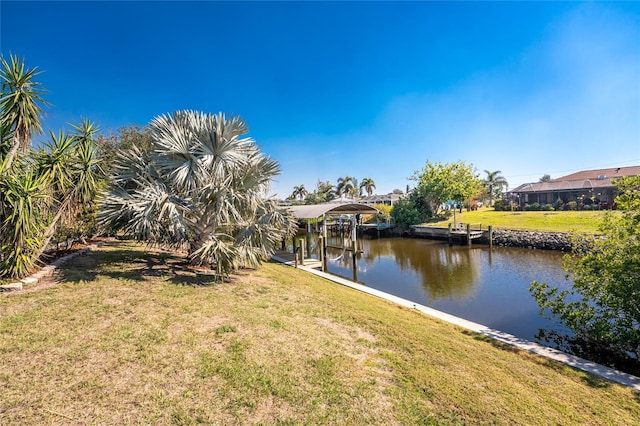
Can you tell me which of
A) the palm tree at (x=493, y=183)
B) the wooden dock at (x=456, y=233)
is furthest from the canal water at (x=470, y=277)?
the palm tree at (x=493, y=183)

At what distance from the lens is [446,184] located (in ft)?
107

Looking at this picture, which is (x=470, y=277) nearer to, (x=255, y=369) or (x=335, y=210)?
(x=335, y=210)

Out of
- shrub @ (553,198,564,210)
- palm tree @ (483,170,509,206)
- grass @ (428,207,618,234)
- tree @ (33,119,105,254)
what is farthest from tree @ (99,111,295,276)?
palm tree @ (483,170,509,206)

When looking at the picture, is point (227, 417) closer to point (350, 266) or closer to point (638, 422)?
point (638, 422)

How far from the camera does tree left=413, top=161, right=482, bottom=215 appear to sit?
105ft

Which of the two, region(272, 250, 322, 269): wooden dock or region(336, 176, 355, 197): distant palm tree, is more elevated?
region(336, 176, 355, 197): distant palm tree

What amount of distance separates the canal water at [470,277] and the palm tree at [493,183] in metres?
39.4

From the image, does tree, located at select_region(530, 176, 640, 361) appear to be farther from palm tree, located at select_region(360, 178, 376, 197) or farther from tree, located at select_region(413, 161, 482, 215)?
palm tree, located at select_region(360, 178, 376, 197)

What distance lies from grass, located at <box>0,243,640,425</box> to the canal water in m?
3.74

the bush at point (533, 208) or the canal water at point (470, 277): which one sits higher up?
the bush at point (533, 208)

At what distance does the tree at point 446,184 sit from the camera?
32.1m

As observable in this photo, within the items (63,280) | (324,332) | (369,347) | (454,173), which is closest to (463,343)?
(369,347)

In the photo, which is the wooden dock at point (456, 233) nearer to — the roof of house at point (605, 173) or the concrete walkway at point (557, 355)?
the concrete walkway at point (557, 355)

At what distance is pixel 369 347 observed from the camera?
16.1 ft
